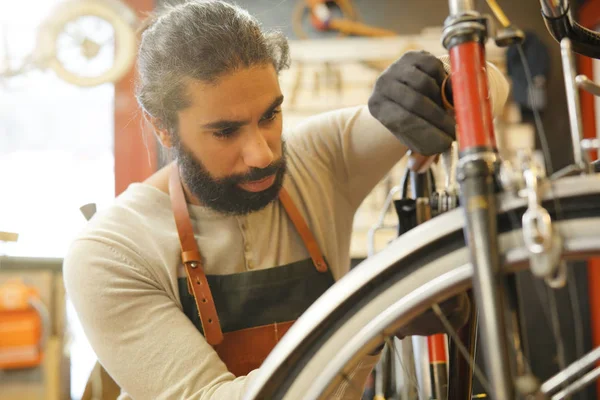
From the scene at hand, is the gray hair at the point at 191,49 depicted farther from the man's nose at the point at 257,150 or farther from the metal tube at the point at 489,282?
the metal tube at the point at 489,282

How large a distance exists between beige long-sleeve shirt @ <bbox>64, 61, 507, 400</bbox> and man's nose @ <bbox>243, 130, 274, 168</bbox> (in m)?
0.12

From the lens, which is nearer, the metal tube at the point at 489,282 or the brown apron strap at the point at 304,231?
the metal tube at the point at 489,282

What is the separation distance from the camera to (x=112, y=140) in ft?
2.80

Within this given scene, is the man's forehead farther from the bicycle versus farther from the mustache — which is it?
the bicycle

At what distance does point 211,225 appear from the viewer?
77 centimetres

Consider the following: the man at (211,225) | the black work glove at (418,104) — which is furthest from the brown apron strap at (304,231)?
the black work glove at (418,104)

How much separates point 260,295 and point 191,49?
0.97ft

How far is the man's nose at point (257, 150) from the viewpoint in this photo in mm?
683

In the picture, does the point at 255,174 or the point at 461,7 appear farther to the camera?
the point at 255,174

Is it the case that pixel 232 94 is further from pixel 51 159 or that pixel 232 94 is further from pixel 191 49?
pixel 51 159

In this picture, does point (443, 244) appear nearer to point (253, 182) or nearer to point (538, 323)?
point (253, 182)

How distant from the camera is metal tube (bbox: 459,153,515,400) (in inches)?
14.5

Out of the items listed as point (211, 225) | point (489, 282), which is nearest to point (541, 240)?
point (489, 282)

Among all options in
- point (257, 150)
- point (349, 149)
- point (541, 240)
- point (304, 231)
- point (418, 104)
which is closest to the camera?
point (541, 240)
